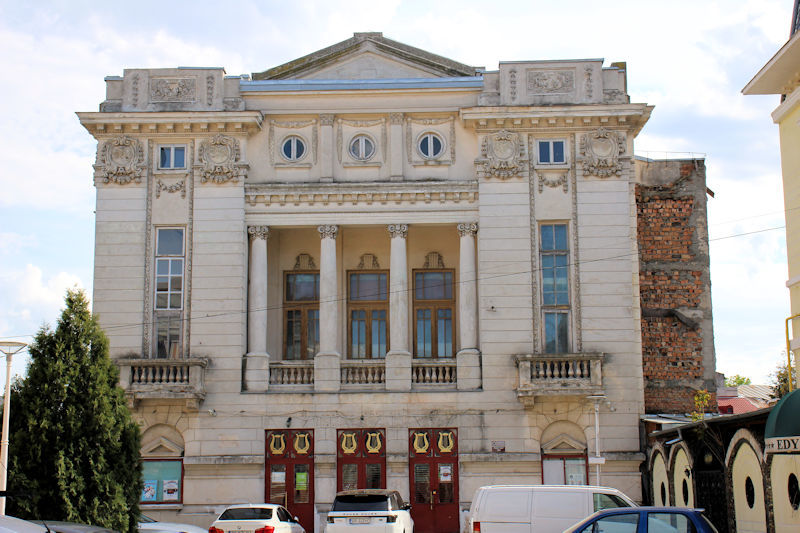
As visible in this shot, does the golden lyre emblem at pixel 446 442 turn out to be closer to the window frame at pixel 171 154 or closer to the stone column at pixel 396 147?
the stone column at pixel 396 147

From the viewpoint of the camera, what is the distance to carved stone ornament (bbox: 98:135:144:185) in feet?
111

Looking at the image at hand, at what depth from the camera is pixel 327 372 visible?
108 ft

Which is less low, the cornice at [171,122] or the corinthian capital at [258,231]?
the cornice at [171,122]

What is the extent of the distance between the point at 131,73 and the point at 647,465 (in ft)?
70.5

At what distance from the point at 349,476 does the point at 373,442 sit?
4.36 ft

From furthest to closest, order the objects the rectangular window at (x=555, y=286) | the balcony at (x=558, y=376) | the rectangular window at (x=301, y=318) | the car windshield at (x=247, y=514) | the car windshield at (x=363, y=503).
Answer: the rectangular window at (x=301, y=318) → the rectangular window at (x=555, y=286) → the balcony at (x=558, y=376) → the car windshield at (x=247, y=514) → the car windshield at (x=363, y=503)

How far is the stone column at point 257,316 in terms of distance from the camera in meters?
33.0

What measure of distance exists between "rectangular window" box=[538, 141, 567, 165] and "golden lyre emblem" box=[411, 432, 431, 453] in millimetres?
9942

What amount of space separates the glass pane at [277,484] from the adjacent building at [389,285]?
0.34 ft

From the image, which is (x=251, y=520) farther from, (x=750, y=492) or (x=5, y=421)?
(x=750, y=492)

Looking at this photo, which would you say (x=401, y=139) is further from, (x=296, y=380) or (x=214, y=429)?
(x=214, y=429)

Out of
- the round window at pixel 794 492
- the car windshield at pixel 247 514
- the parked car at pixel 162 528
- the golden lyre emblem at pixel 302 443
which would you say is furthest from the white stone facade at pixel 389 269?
the round window at pixel 794 492

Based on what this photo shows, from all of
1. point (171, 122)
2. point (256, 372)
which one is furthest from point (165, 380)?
point (171, 122)

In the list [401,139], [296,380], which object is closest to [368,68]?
[401,139]
